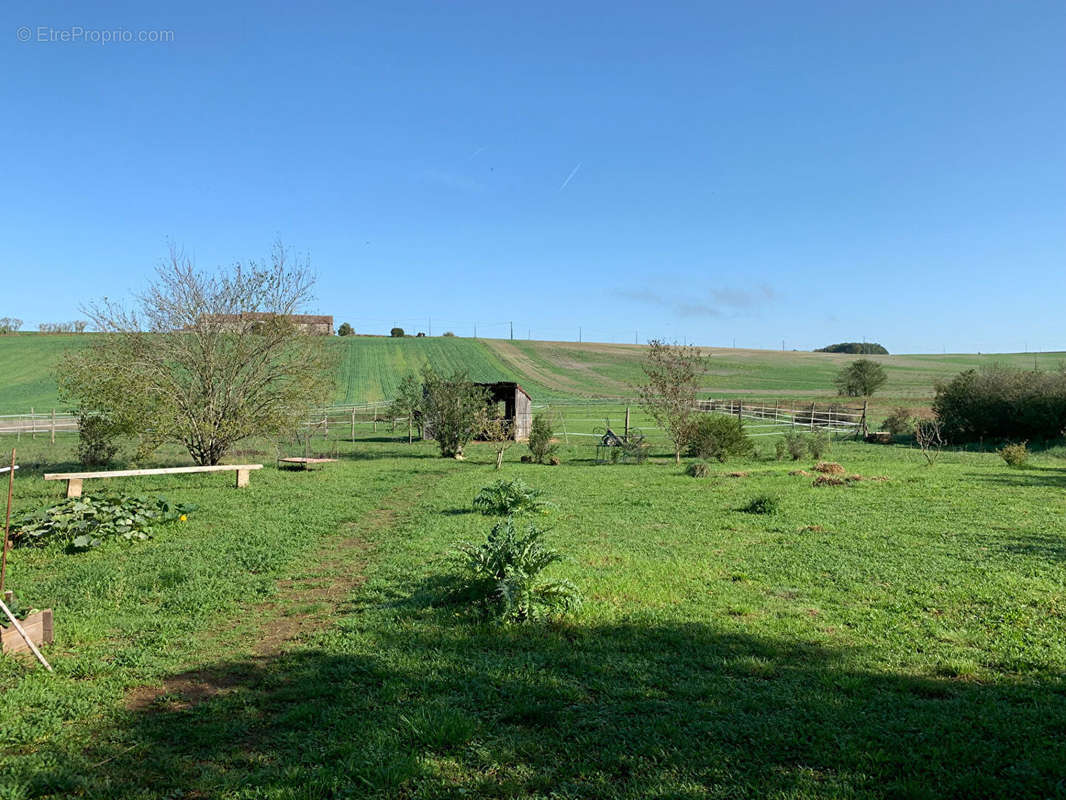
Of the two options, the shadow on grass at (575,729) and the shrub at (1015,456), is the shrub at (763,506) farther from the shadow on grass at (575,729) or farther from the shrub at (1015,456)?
the shrub at (1015,456)

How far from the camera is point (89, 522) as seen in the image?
958 cm

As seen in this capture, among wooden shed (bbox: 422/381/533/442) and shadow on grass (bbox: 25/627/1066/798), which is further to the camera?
wooden shed (bbox: 422/381/533/442)

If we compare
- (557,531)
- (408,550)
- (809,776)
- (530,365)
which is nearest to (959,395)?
(557,531)

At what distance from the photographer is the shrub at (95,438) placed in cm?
1803

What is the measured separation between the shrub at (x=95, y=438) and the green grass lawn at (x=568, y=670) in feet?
31.7

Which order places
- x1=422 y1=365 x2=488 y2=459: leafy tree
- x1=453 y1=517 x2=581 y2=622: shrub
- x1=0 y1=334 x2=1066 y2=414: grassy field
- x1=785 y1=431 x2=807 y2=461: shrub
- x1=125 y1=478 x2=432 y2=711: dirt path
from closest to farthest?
x1=125 y1=478 x2=432 y2=711: dirt path < x1=453 y1=517 x2=581 y2=622: shrub < x1=785 y1=431 x2=807 y2=461: shrub < x1=422 y1=365 x2=488 y2=459: leafy tree < x1=0 y1=334 x2=1066 y2=414: grassy field

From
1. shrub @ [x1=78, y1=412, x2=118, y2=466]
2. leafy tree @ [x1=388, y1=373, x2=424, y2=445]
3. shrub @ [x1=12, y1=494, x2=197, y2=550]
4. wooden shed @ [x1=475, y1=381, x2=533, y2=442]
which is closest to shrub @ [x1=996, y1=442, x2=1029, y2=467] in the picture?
wooden shed @ [x1=475, y1=381, x2=533, y2=442]

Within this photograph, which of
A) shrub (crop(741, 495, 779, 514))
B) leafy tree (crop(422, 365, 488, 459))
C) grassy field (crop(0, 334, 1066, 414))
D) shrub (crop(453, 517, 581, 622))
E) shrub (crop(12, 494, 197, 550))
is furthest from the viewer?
grassy field (crop(0, 334, 1066, 414))

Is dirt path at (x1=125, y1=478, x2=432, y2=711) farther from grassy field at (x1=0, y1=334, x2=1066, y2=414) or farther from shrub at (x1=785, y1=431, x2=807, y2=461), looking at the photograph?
grassy field at (x1=0, y1=334, x2=1066, y2=414)

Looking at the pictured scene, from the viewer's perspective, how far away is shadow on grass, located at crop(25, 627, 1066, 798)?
348 cm

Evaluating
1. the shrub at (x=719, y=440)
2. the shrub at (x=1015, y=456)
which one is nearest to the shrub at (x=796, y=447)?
the shrub at (x=719, y=440)

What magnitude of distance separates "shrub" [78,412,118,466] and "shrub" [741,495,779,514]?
1646 cm

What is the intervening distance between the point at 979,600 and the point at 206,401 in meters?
18.0

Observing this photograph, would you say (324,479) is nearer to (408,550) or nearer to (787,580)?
(408,550)
